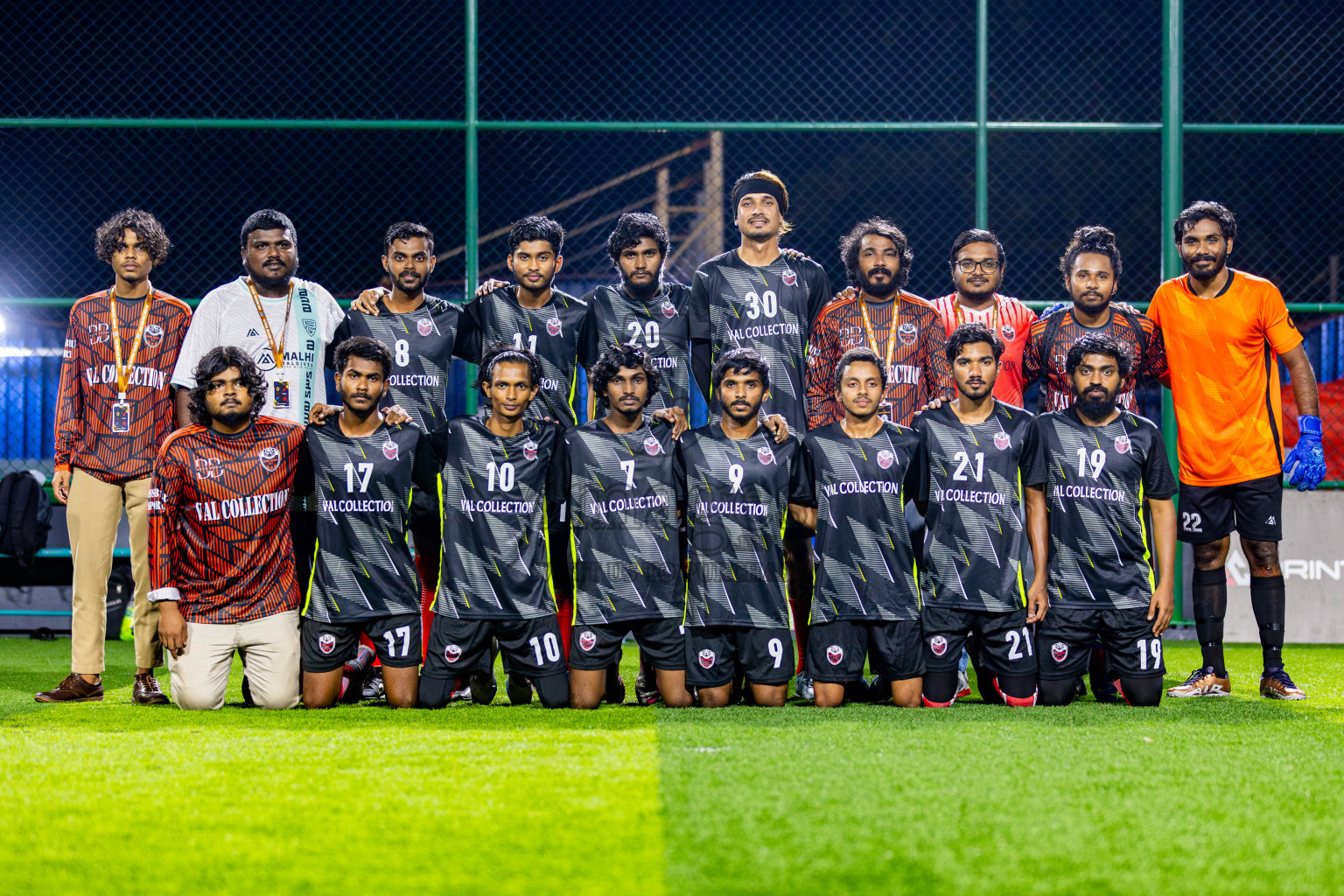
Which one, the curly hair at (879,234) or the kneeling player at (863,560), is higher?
the curly hair at (879,234)

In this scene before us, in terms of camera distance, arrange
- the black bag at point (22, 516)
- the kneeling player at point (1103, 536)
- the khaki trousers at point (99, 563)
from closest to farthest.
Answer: the kneeling player at point (1103, 536), the khaki trousers at point (99, 563), the black bag at point (22, 516)

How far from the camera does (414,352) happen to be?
555 cm

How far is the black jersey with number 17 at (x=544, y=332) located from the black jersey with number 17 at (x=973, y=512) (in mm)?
1602

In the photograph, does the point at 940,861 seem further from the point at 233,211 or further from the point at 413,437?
the point at 233,211

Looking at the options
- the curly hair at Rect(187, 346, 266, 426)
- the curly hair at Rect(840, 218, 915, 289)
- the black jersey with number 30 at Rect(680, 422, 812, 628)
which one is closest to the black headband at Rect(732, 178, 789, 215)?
the curly hair at Rect(840, 218, 915, 289)

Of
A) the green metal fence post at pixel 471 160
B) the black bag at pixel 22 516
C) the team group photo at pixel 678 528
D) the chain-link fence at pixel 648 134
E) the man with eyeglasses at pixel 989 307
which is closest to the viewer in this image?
the team group photo at pixel 678 528

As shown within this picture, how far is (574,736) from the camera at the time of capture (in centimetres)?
421

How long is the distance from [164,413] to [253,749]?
2.23 metres

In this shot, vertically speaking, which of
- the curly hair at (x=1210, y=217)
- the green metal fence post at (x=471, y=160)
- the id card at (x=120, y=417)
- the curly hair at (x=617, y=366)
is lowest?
Result: the id card at (x=120, y=417)

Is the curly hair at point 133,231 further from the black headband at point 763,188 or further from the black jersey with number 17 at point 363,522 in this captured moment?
the black headband at point 763,188

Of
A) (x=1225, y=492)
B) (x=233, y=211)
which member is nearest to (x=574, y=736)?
(x=1225, y=492)

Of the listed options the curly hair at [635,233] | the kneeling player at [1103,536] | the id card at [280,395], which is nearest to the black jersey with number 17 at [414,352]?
the id card at [280,395]

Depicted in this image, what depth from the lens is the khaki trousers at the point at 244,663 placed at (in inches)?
199

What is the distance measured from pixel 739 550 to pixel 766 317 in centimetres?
115
